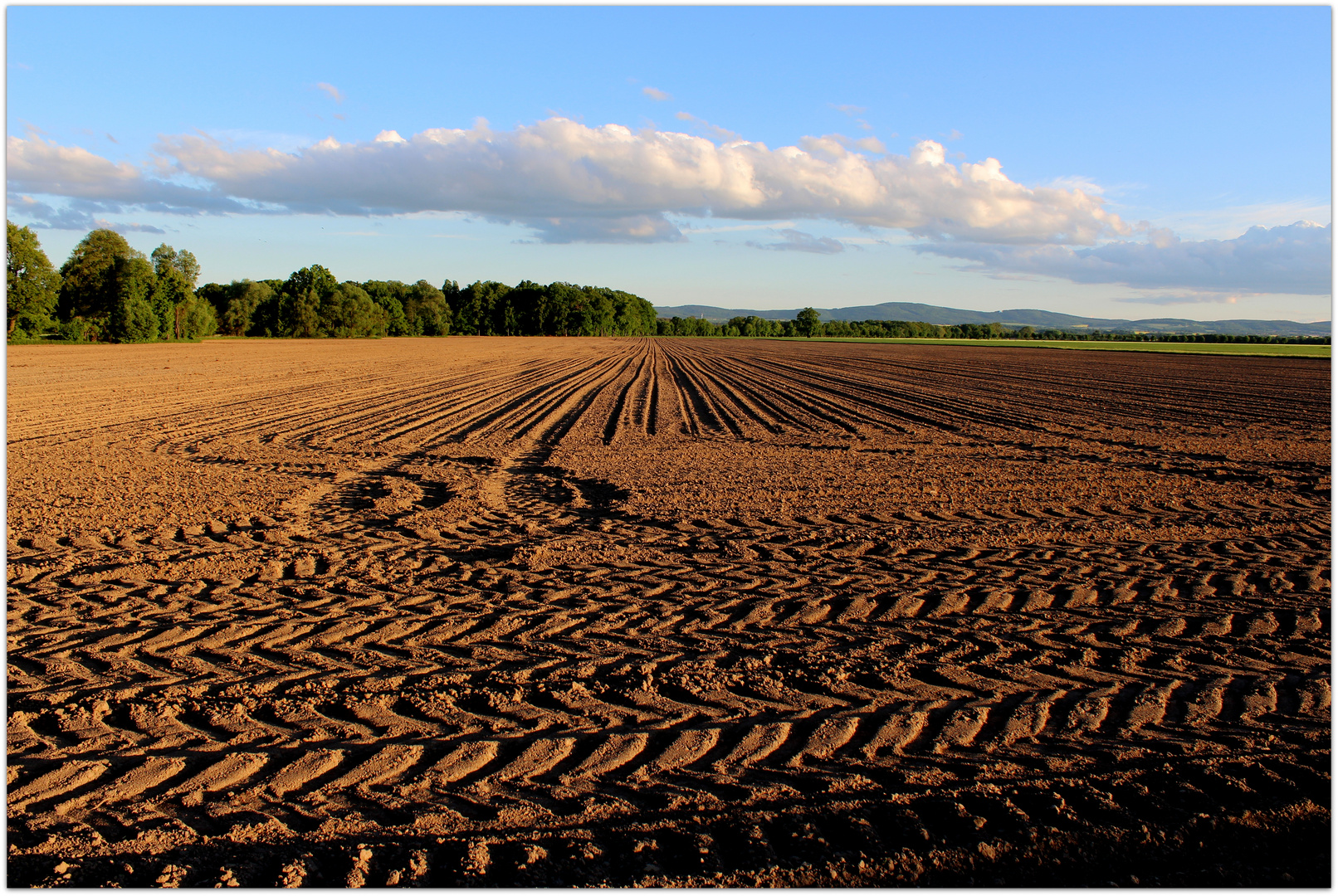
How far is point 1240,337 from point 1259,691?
4869 inches

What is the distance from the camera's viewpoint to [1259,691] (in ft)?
13.3

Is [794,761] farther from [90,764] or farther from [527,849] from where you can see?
[90,764]

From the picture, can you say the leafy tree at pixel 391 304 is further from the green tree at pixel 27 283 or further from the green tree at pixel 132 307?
the green tree at pixel 27 283

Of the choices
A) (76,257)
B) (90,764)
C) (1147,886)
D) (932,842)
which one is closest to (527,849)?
(932,842)

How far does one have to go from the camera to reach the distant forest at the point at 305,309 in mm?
55500

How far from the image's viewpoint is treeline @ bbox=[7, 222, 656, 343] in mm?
51531

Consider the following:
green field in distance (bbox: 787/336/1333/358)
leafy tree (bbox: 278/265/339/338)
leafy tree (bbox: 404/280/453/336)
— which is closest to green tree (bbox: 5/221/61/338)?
leafy tree (bbox: 278/265/339/338)

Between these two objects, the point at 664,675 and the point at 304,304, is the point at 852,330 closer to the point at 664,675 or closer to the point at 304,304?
the point at 304,304

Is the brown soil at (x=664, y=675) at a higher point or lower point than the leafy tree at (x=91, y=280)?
lower

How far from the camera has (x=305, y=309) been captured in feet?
293

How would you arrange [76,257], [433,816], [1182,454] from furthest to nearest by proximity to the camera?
[76,257] < [1182,454] < [433,816]

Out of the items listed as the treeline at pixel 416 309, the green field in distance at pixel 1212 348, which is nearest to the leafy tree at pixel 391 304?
the treeline at pixel 416 309

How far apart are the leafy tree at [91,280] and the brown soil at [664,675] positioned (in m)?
60.2

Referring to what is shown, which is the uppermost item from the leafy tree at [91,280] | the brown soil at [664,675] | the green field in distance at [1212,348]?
the leafy tree at [91,280]
